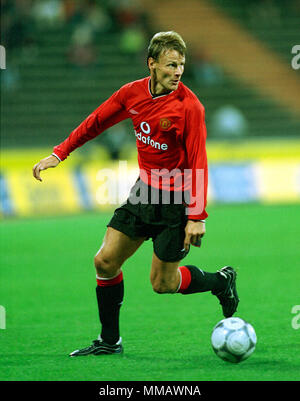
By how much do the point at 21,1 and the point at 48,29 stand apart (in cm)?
146

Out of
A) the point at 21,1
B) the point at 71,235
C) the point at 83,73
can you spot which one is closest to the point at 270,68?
the point at 83,73

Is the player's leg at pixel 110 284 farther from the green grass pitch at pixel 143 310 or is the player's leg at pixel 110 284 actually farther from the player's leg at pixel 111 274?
the green grass pitch at pixel 143 310

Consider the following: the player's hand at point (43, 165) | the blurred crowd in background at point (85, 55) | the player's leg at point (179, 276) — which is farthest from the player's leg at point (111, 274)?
the blurred crowd in background at point (85, 55)

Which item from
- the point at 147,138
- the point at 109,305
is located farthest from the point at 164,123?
the point at 109,305

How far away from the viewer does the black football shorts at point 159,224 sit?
5676 millimetres

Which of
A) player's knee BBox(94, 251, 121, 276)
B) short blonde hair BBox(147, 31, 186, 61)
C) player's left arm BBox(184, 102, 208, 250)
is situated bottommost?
player's knee BBox(94, 251, 121, 276)

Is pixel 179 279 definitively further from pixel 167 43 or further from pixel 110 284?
pixel 167 43

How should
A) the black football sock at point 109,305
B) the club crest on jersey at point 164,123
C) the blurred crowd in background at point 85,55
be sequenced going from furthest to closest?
the blurred crowd in background at point 85,55 → the black football sock at point 109,305 → the club crest on jersey at point 164,123

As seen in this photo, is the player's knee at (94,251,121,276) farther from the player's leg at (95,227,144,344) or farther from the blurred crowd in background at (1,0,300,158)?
the blurred crowd in background at (1,0,300,158)

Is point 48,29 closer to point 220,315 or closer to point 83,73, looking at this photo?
point 83,73

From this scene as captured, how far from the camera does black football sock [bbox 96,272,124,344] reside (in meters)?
5.75

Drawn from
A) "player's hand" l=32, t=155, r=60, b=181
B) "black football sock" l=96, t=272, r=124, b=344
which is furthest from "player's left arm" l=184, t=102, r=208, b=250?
"player's hand" l=32, t=155, r=60, b=181

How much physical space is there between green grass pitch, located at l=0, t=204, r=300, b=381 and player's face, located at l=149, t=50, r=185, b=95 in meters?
1.86

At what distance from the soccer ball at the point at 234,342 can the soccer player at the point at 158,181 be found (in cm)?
63
